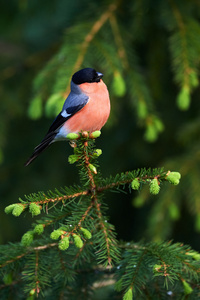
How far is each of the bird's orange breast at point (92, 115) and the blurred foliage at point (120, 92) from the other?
0.38 metres

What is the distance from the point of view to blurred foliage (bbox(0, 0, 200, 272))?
3844 millimetres

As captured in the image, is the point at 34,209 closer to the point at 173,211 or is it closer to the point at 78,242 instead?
the point at 78,242

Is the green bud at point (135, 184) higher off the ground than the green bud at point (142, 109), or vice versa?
the green bud at point (142, 109)

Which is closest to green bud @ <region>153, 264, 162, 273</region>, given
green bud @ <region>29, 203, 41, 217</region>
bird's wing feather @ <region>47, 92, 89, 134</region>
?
green bud @ <region>29, 203, 41, 217</region>

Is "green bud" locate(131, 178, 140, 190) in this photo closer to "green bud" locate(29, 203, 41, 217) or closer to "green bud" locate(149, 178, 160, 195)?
"green bud" locate(149, 178, 160, 195)

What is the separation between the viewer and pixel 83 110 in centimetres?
312

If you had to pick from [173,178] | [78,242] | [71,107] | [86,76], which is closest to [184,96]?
[86,76]

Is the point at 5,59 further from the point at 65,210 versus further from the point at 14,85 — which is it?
the point at 65,210

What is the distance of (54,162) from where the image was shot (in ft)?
18.9

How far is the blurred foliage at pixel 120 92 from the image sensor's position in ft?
12.6

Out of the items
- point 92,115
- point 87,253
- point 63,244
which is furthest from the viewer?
point 92,115

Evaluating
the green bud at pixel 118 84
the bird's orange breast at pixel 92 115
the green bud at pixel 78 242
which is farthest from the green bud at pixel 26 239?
the green bud at pixel 118 84

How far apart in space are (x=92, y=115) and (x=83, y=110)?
103 millimetres

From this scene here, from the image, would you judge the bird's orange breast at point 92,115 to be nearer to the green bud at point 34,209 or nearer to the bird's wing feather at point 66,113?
the bird's wing feather at point 66,113
